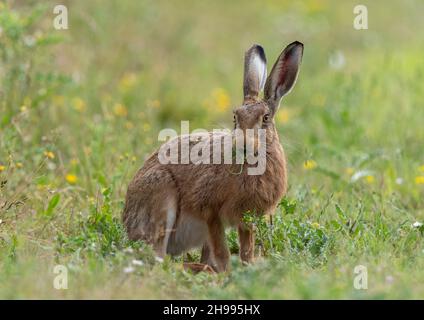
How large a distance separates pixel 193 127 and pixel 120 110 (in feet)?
2.83

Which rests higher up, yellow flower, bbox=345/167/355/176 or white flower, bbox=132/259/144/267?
yellow flower, bbox=345/167/355/176

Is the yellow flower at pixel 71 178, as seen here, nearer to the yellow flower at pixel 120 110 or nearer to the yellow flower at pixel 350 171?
the yellow flower at pixel 120 110

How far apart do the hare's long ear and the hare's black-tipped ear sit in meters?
0.09

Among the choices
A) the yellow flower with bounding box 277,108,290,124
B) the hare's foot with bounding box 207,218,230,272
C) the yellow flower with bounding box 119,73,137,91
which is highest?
the yellow flower with bounding box 119,73,137,91

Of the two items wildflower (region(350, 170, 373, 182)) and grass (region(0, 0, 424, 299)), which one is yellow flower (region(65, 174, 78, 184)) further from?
wildflower (region(350, 170, 373, 182))

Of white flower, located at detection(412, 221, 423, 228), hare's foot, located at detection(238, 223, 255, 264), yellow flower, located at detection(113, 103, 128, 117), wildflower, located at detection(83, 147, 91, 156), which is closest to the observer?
hare's foot, located at detection(238, 223, 255, 264)

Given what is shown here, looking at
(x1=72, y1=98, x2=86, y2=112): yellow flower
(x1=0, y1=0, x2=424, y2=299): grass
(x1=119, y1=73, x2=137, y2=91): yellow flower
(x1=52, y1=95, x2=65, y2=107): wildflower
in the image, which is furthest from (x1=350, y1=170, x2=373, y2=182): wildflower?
(x1=119, y1=73, x2=137, y2=91): yellow flower

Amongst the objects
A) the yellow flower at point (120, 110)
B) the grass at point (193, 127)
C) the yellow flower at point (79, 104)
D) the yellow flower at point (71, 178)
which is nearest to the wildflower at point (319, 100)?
the grass at point (193, 127)

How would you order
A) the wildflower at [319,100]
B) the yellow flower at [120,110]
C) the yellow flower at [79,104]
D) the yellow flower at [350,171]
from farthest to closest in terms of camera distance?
1. the wildflower at [319,100]
2. the yellow flower at [79,104]
3. the yellow flower at [120,110]
4. the yellow flower at [350,171]

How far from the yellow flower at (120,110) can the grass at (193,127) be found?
60mm

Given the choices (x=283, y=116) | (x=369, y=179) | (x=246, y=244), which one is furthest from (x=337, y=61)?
(x=246, y=244)

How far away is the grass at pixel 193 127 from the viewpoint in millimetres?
5164

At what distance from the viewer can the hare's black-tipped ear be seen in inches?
240
